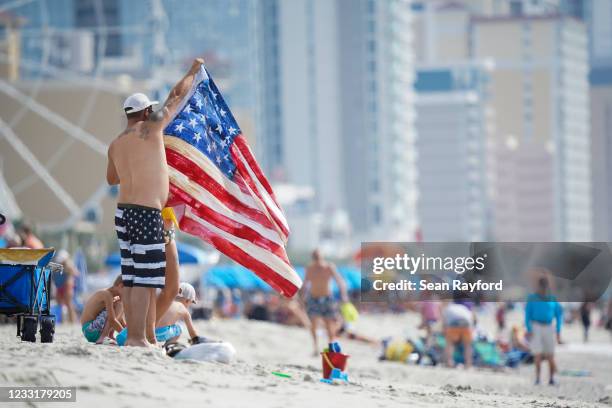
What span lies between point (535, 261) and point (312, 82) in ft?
418

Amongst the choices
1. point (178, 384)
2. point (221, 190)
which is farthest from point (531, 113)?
point (178, 384)

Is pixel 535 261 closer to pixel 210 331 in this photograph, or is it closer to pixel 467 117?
pixel 210 331

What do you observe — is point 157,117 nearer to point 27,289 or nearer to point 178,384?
point 27,289

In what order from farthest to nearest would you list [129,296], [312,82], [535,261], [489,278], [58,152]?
[312,82] → [58,152] → [535,261] → [489,278] → [129,296]

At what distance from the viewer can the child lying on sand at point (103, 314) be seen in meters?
9.09

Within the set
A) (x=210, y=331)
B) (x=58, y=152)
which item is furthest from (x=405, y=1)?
(x=210, y=331)

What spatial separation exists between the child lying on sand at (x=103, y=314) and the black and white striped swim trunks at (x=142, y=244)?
0.72 meters

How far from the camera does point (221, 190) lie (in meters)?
9.48

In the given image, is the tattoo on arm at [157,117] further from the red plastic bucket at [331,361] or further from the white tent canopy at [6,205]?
the red plastic bucket at [331,361]

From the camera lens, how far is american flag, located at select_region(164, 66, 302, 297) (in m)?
9.36

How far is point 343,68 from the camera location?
146 metres

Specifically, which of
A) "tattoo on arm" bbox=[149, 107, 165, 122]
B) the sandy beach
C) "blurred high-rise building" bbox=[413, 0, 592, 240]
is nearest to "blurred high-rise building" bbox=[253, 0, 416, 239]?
"blurred high-rise building" bbox=[413, 0, 592, 240]

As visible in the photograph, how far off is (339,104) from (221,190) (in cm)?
13716

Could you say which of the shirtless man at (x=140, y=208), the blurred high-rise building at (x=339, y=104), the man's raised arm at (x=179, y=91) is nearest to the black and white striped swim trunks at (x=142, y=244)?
the shirtless man at (x=140, y=208)
